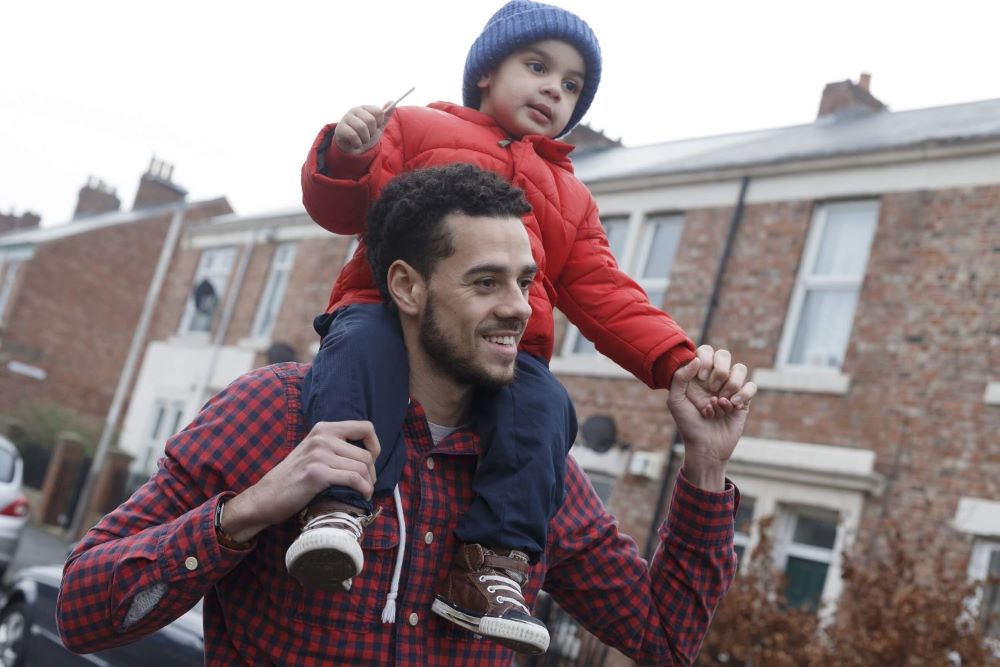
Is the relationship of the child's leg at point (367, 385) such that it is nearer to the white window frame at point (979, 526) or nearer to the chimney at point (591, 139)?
the white window frame at point (979, 526)

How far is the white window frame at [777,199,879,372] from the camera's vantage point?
1459 centimetres

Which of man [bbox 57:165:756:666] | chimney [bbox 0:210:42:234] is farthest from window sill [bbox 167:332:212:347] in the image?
man [bbox 57:165:756:666]

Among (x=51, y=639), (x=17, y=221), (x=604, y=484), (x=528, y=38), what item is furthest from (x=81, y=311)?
(x=528, y=38)

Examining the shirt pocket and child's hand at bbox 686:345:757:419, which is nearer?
the shirt pocket

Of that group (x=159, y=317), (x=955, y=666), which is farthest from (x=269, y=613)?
(x=159, y=317)

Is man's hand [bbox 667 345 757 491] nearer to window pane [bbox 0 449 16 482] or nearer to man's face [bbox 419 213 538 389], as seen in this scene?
man's face [bbox 419 213 538 389]

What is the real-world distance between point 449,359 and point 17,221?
157ft

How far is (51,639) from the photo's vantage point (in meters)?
8.22

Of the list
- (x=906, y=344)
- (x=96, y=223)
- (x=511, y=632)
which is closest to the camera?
(x=511, y=632)

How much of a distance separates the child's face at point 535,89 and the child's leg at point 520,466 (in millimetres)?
675

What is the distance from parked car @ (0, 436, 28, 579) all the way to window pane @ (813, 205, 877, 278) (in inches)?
390

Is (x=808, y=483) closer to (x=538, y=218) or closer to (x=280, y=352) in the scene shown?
(x=538, y=218)

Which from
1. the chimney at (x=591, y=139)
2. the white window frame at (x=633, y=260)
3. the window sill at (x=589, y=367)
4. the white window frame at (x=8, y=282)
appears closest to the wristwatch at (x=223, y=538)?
the window sill at (x=589, y=367)

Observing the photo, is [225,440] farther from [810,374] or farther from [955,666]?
[810,374]
